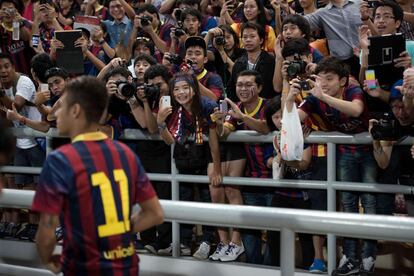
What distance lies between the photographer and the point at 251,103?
5988 mm

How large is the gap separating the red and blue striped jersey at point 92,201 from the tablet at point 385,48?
2.66 meters

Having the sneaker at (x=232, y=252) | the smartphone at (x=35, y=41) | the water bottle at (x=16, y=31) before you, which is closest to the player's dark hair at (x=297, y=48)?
the sneaker at (x=232, y=252)

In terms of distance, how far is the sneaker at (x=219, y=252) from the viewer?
5690 mm

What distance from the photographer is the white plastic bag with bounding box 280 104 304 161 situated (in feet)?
16.8

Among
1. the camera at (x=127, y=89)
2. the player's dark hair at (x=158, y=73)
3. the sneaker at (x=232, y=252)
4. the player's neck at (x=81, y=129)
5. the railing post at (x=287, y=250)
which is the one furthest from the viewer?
the player's dark hair at (x=158, y=73)

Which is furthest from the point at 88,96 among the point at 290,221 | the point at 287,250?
the point at 287,250

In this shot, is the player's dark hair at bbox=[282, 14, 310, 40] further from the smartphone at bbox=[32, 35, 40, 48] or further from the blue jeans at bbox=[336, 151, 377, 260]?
the smartphone at bbox=[32, 35, 40, 48]

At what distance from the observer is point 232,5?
821 cm

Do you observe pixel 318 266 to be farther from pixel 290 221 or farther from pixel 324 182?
pixel 290 221

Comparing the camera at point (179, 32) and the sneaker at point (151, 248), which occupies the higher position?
the camera at point (179, 32)


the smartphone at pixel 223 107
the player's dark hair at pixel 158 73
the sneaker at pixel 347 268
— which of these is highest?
the player's dark hair at pixel 158 73

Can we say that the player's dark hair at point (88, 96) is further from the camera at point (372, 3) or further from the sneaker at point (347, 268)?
the camera at point (372, 3)

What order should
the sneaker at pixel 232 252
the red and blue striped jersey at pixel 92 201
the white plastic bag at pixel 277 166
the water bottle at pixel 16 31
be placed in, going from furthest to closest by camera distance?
1. the water bottle at pixel 16 31
2. the sneaker at pixel 232 252
3. the white plastic bag at pixel 277 166
4. the red and blue striped jersey at pixel 92 201

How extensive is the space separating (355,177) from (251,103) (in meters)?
1.16
